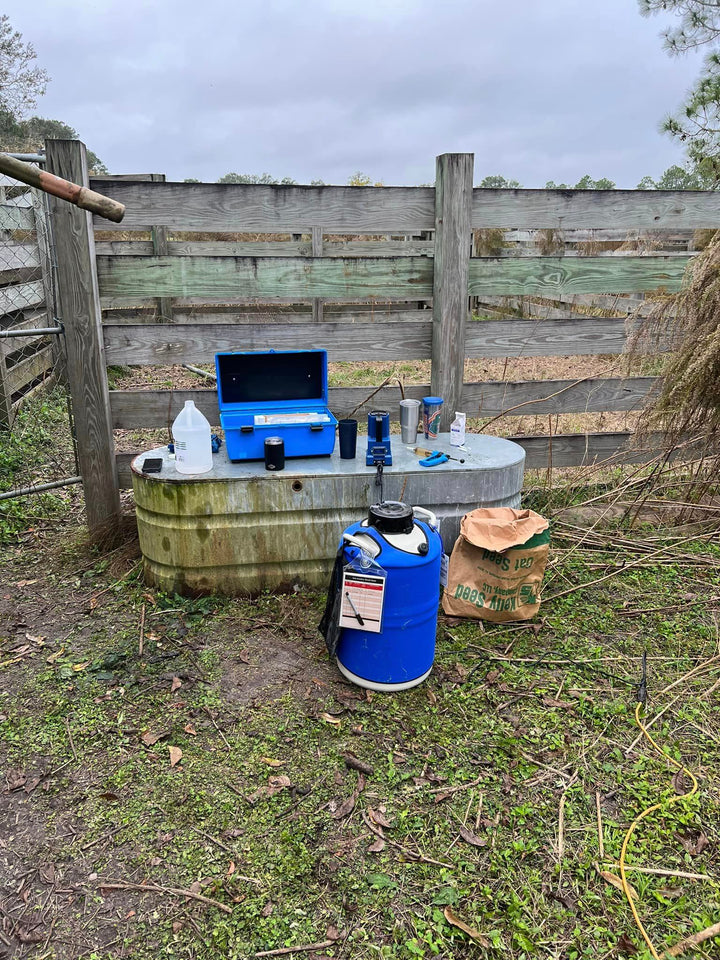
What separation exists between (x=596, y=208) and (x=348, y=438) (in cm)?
209

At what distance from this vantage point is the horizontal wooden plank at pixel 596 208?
3756 mm

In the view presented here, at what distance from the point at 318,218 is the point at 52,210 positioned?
4.46 feet

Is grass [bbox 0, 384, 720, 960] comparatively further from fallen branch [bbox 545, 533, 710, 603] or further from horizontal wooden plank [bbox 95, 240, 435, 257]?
horizontal wooden plank [bbox 95, 240, 435, 257]

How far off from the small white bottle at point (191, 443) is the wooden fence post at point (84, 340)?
0.68m

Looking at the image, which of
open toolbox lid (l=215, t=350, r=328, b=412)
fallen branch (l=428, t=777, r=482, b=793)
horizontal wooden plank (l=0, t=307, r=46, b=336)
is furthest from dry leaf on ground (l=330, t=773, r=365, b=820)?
horizontal wooden plank (l=0, t=307, r=46, b=336)

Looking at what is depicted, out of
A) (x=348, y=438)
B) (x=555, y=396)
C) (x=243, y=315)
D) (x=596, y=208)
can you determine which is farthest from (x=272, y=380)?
(x=243, y=315)

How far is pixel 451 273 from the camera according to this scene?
372 cm

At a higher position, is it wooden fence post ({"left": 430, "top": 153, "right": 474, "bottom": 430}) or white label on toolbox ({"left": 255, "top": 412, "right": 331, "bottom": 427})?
wooden fence post ({"left": 430, "top": 153, "right": 474, "bottom": 430})

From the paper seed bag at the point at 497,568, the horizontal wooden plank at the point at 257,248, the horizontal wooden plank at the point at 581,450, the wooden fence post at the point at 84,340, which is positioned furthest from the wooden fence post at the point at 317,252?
the paper seed bag at the point at 497,568

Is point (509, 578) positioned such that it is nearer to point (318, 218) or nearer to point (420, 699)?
point (420, 699)

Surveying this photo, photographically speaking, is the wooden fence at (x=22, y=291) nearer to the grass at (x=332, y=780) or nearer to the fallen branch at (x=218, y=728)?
the grass at (x=332, y=780)

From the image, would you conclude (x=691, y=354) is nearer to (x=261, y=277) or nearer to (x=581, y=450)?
(x=581, y=450)

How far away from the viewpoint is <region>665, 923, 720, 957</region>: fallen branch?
1.70m

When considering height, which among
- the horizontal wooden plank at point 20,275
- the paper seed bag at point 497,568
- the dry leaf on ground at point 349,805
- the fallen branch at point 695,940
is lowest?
the fallen branch at point 695,940
